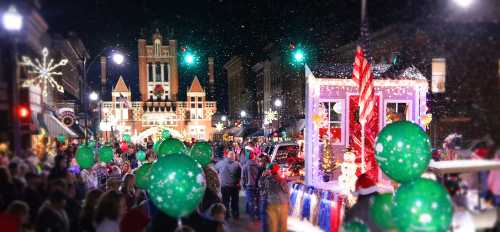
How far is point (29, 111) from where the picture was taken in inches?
274

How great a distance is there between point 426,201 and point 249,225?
24.6 feet

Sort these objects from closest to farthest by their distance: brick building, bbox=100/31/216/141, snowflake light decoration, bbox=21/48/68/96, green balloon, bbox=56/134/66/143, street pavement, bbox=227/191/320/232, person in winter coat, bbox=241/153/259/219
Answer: snowflake light decoration, bbox=21/48/68/96
green balloon, bbox=56/134/66/143
street pavement, bbox=227/191/320/232
person in winter coat, bbox=241/153/259/219
brick building, bbox=100/31/216/141

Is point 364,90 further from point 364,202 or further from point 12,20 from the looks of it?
point 12,20

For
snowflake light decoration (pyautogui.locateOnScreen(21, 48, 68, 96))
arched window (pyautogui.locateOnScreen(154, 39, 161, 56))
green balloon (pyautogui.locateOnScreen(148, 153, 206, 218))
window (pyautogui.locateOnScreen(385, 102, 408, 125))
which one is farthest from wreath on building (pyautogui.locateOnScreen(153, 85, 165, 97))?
green balloon (pyautogui.locateOnScreen(148, 153, 206, 218))

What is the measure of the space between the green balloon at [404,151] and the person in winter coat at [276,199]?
10.4 feet

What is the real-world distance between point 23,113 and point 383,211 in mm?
4652

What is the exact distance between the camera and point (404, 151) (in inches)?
263

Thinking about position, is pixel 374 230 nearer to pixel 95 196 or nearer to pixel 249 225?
pixel 95 196

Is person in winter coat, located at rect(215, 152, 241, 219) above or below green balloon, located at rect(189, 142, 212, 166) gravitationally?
below

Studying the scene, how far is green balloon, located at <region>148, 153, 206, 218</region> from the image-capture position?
6285 mm

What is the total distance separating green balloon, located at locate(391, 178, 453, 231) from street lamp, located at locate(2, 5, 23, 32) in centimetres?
511

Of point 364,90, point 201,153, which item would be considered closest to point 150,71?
point 364,90

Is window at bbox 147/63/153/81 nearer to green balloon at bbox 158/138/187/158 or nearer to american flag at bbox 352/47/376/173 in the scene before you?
american flag at bbox 352/47/376/173

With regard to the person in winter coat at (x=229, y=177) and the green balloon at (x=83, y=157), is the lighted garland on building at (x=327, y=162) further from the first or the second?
the green balloon at (x=83, y=157)
